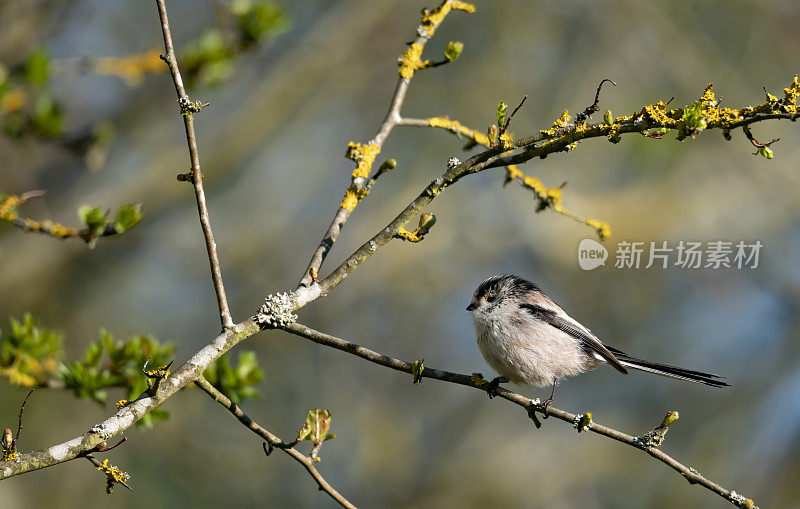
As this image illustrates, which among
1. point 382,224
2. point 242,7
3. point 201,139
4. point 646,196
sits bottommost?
point 242,7

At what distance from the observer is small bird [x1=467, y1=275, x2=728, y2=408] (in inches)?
152

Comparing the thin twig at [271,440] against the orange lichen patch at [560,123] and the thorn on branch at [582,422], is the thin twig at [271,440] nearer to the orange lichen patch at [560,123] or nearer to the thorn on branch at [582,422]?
the thorn on branch at [582,422]

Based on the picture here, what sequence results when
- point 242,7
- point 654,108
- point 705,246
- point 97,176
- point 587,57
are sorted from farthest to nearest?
point 587,57 < point 705,246 < point 97,176 < point 242,7 < point 654,108

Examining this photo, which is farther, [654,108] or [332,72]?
[332,72]

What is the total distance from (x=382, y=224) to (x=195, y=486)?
3990 millimetres

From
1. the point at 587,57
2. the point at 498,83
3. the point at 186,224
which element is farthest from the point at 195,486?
the point at 587,57

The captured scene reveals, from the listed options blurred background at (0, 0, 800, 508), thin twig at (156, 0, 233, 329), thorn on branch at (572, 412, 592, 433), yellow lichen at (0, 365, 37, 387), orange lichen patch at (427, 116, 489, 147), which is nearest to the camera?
thin twig at (156, 0, 233, 329)

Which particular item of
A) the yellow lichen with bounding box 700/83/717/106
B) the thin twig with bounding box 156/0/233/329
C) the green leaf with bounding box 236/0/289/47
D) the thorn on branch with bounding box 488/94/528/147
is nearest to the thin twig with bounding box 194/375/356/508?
the thin twig with bounding box 156/0/233/329

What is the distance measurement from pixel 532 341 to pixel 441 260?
5.53 meters

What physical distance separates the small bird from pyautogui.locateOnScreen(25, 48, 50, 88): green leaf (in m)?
2.63

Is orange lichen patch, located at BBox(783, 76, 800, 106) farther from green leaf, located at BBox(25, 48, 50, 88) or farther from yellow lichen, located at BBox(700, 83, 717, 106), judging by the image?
green leaf, located at BBox(25, 48, 50, 88)

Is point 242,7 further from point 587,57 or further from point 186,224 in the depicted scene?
point 587,57

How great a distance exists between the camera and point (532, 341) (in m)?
3.94

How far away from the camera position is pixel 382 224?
9.18 m
